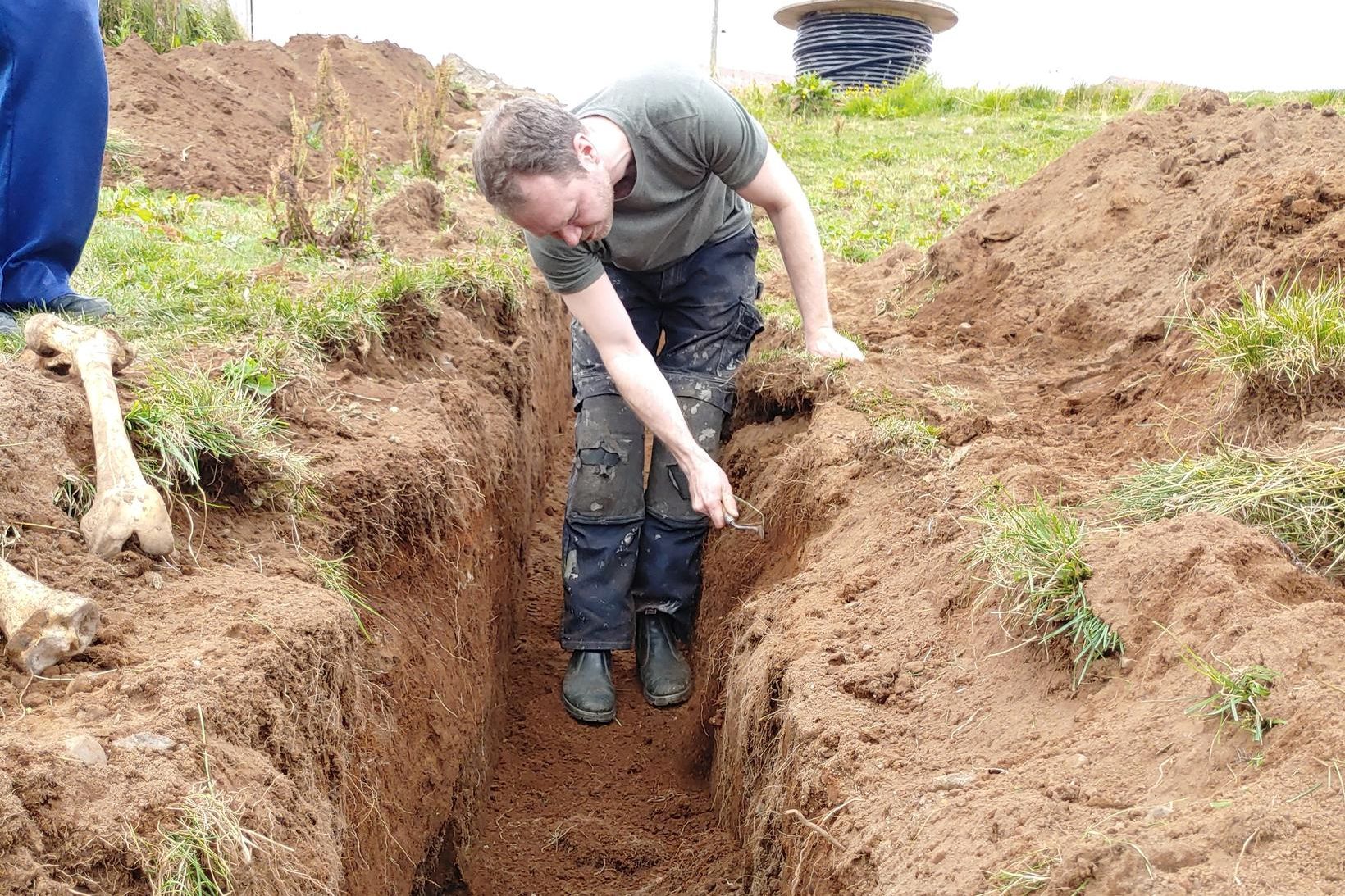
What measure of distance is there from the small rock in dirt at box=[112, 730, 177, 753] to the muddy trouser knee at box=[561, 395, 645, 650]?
212cm

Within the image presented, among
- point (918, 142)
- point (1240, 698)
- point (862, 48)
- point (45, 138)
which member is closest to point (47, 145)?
point (45, 138)

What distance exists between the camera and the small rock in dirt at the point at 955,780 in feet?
6.56

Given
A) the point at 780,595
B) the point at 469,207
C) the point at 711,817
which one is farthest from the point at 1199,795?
the point at 469,207

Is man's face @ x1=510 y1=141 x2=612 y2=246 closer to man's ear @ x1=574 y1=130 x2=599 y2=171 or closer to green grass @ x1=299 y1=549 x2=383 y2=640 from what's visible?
man's ear @ x1=574 y1=130 x2=599 y2=171

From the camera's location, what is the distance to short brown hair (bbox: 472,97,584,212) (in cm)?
272

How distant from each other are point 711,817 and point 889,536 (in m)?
1.18

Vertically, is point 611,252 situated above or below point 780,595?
above

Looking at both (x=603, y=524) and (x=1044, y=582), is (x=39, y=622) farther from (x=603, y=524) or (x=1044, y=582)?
(x=603, y=524)

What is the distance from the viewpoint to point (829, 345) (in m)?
3.78

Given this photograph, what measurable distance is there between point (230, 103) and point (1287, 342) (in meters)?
8.79

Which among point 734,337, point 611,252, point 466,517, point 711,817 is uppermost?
point 611,252

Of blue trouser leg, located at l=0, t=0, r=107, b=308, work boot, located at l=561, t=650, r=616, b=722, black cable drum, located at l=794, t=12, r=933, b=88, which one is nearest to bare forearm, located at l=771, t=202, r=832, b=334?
work boot, located at l=561, t=650, r=616, b=722

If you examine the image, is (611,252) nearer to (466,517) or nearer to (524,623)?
(466,517)

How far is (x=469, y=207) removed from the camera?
7.30 meters
